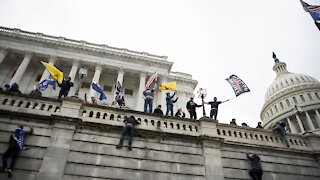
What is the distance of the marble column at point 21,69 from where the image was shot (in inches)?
1148

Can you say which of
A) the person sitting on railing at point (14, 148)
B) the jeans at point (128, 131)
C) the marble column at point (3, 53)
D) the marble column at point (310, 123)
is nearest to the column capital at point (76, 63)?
the marble column at point (3, 53)

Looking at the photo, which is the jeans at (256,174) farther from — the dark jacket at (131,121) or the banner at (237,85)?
the banner at (237,85)

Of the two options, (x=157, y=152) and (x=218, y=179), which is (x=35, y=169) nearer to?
(x=157, y=152)

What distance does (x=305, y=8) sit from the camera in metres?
20.4

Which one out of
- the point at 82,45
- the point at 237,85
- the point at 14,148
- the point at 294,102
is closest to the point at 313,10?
the point at 237,85

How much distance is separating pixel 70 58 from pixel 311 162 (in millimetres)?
29121

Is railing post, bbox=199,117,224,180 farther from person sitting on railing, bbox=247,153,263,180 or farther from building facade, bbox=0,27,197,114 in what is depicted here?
building facade, bbox=0,27,197,114

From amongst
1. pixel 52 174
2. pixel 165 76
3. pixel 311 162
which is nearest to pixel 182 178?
pixel 52 174

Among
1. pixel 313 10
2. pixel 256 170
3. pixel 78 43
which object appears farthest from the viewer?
pixel 78 43

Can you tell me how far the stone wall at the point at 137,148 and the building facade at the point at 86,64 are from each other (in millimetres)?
17519

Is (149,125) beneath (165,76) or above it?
beneath

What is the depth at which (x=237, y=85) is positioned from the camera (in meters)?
18.2

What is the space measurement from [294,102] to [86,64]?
6674 cm

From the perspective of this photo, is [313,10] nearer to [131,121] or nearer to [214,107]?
[214,107]
